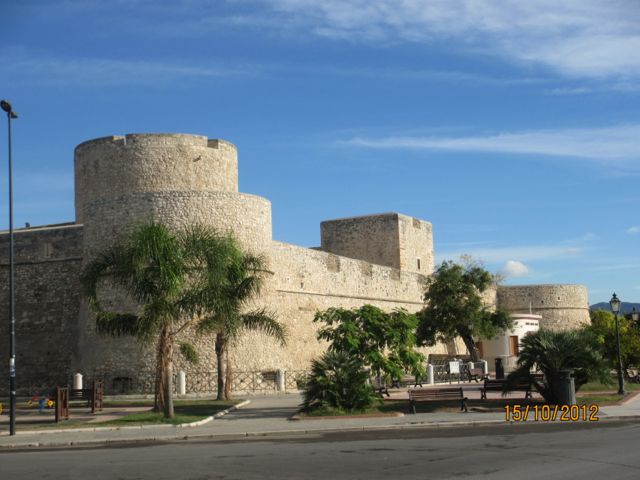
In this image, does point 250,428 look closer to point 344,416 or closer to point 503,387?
point 344,416

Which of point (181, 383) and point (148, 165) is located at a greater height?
point (148, 165)

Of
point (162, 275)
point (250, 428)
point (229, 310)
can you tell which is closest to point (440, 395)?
point (250, 428)

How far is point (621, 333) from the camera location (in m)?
33.8

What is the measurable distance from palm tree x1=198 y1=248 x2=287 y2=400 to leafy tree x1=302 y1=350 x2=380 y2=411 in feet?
8.50

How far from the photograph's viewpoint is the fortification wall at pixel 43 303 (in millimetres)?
29828

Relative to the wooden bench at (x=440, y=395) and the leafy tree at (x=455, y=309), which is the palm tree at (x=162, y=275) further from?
the leafy tree at (x=455, y=309)

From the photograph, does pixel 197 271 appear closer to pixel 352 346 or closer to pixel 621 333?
pixel 352 346

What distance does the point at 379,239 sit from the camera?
46.1 meters

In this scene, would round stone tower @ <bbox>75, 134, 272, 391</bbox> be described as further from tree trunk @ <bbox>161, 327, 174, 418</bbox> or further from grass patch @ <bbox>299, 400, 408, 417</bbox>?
grass patch @ <bbox>299, 400, 408, 417</bbox>

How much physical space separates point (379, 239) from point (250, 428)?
97.3 ft

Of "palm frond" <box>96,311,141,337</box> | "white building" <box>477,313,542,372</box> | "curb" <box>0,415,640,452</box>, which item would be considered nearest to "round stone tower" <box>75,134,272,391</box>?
"palm frond" <box>96,311,141,337</box>

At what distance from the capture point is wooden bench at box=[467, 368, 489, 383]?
3459 cm

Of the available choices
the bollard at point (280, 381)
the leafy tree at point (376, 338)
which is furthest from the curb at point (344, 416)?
the bollard at point (280, 381)

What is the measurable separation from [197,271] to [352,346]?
4252 millimetres
